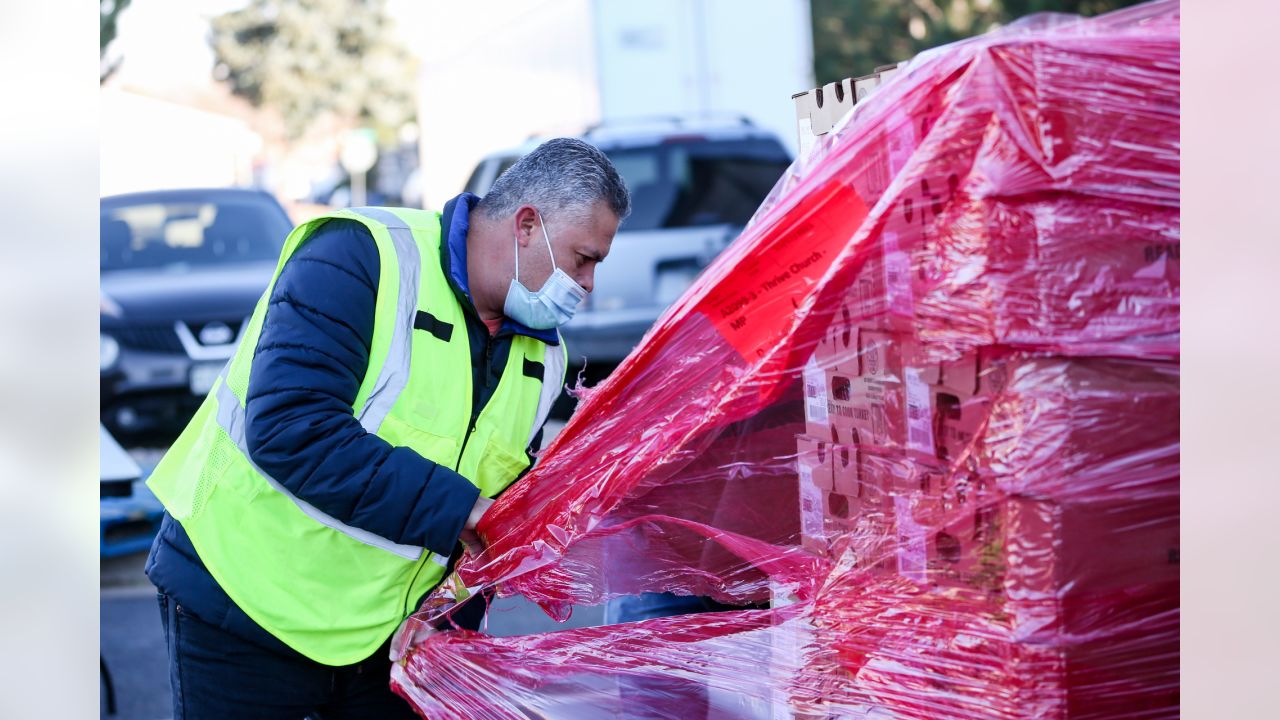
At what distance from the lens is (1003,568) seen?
5.00ft

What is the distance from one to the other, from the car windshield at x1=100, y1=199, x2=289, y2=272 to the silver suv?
82.9 inches

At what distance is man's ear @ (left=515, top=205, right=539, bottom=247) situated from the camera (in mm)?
2299

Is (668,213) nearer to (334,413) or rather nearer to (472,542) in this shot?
(472,542)

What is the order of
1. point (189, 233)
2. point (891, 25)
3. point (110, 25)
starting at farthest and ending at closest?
point (891, 25), point (110, 25), point (189, 233)

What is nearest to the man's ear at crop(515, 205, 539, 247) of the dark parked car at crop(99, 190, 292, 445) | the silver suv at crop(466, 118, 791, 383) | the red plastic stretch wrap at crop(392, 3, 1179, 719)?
the red plastic stretch wrap at crop(392, 3, 1179, 719)

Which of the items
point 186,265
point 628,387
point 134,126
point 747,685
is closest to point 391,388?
point 628,387

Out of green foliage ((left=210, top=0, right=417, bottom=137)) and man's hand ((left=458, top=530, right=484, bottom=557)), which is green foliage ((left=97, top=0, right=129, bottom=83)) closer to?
man's hand ((left=458, top=530, right=484, bottom=557))

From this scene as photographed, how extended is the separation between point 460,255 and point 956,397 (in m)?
1.04

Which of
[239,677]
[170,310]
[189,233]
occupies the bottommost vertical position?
[239,677]

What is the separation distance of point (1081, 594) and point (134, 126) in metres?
23.9

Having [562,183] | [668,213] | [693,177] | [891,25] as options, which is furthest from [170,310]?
[891,25]

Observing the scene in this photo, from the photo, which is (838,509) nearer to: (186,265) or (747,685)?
(747,685)

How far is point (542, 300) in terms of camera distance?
2318mm

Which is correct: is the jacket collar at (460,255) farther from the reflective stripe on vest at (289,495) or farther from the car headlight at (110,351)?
the car headlight at (110,351)
